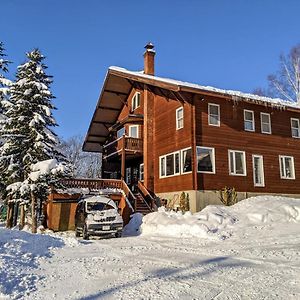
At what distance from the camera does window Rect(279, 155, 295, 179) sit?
2212cm

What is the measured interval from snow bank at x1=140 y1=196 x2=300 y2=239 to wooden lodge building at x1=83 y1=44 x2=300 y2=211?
2731mm

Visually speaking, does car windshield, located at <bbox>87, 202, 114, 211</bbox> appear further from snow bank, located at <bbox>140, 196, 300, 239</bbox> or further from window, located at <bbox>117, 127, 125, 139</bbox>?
window, located at <bbox>117, 127, 125, 139</bbox>

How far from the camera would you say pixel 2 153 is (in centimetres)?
2086

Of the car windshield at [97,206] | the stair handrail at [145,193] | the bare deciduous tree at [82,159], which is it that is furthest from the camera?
the bare deciduous tree at [82,159]

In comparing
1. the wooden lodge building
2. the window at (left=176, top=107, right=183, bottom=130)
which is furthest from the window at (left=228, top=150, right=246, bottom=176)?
the window at (left=176, top=107, right=183, bottom=130)

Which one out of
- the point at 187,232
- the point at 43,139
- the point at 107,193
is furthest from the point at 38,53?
the point at 187,232

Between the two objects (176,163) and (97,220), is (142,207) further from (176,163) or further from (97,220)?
(97,220)

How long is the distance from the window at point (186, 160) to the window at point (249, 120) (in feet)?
14.3

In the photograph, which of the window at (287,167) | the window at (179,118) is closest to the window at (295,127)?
the window at (287,167)

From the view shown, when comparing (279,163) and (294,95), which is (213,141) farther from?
(294,95)

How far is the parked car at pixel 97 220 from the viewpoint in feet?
47.1

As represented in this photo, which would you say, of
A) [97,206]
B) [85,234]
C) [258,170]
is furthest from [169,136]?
[85,234]

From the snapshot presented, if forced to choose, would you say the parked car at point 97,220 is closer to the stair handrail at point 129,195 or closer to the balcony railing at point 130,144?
the stair handrail at point 129,195

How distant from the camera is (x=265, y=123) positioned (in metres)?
22.1
